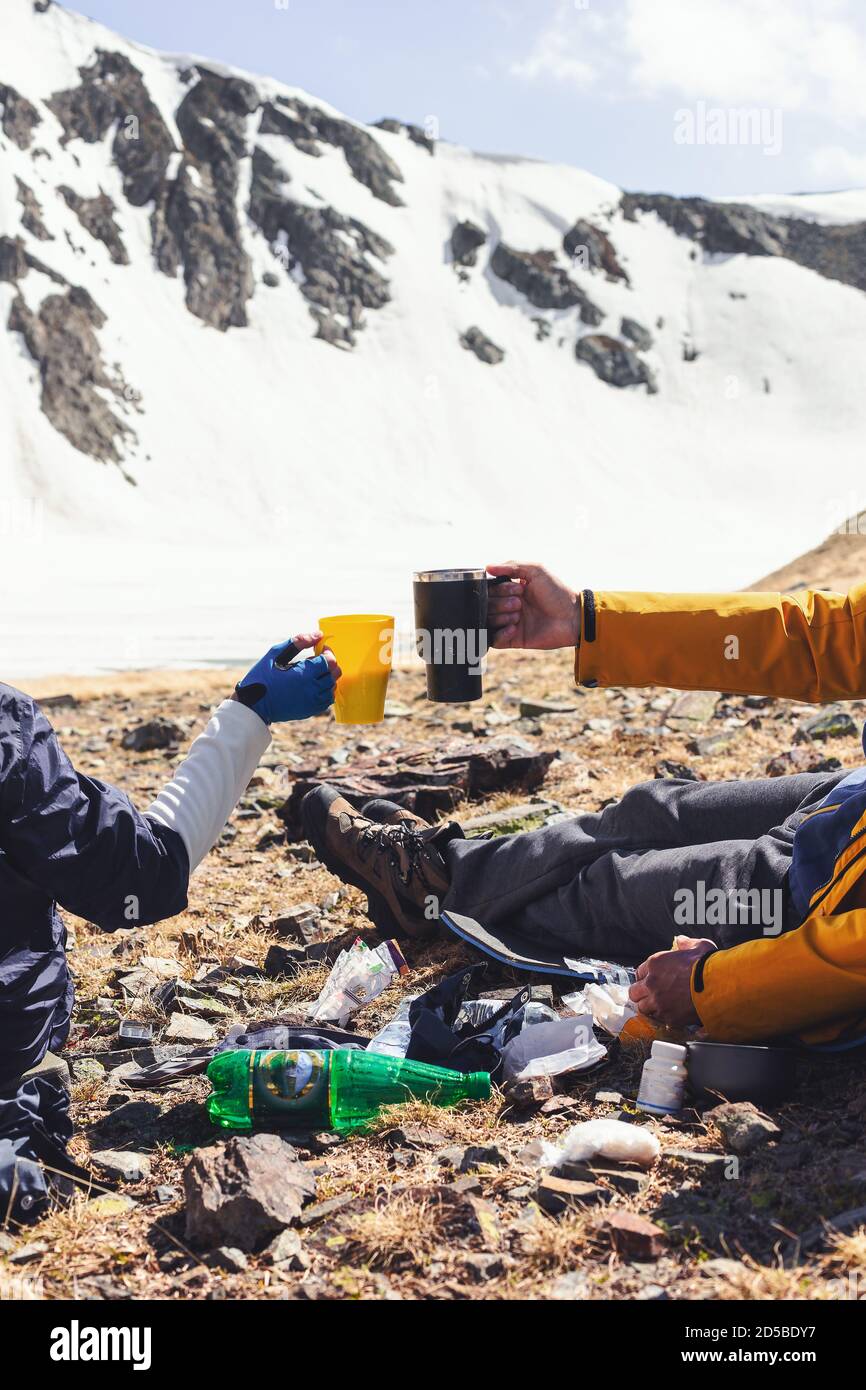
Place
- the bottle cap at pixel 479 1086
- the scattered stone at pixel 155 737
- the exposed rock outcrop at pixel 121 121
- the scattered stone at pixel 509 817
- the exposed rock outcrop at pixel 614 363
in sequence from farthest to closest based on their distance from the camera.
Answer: the exposed rock outcrop at pixel 614 363
the exposed rock outcrop at pixel 121 121
the scattered stone at pixel 155 737
the scattered stone at pixel 509 817
the bottle cap at pixel 479 1086

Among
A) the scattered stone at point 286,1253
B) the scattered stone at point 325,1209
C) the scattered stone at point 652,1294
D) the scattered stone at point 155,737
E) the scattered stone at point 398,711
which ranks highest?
the scattered stone at point 398,711

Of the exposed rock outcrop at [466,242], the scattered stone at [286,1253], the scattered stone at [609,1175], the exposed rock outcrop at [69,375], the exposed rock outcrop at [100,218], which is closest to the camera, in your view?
the scattered stone at [286,1253]

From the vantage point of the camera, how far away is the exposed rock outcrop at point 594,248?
324 feet

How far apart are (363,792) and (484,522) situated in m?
70.6

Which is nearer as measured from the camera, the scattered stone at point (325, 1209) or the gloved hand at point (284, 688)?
the scattered stone at point (325, 1209)

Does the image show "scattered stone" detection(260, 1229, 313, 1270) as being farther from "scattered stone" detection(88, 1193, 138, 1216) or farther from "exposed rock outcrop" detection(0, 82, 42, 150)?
"exposed rock outcrop" detection(0, 82, 42, 150)

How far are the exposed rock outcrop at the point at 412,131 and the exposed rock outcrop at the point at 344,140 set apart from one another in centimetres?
960

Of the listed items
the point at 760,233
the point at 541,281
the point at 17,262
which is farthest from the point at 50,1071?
the point at 760,233

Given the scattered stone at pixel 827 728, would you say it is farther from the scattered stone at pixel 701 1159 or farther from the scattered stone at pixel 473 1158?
the scattered stone at pixel 473 1158

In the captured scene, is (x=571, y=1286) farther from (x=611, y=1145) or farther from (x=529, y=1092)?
(x=529, y=1092)

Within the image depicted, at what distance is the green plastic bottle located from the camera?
10.5 ft

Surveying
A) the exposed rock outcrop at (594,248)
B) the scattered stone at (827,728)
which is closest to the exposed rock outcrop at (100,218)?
the exposed rock outcrop at (594,248)

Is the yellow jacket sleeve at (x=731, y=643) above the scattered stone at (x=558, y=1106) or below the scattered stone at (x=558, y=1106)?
above
